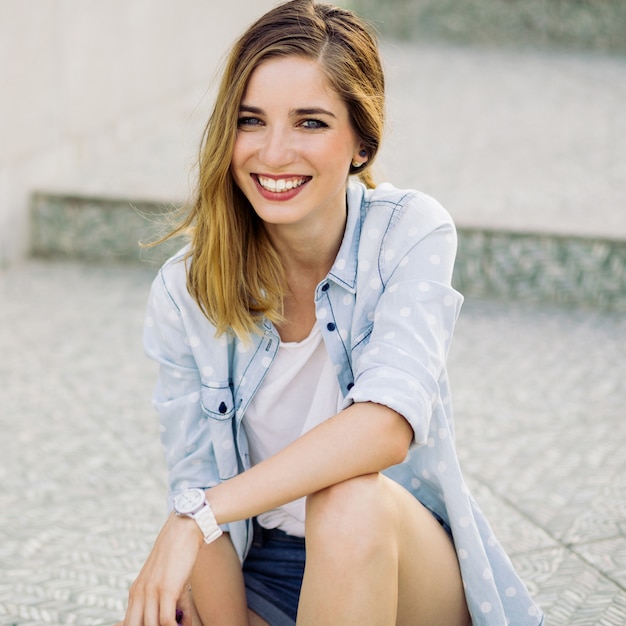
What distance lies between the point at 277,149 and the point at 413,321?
0.40 meters

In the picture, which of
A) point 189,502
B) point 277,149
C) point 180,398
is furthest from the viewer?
point 180,398

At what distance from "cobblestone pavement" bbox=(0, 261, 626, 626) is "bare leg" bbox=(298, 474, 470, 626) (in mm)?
691

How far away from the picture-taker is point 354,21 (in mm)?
1886

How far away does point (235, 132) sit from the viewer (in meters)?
1.81

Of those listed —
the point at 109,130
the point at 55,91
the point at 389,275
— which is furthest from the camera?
the point at 109,130

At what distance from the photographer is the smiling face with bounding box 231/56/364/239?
1.79 metres

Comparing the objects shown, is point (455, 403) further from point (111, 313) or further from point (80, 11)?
point (80, 11)

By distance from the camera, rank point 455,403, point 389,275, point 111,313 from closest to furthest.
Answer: point 389,275 < point 455,403 < point 111,313

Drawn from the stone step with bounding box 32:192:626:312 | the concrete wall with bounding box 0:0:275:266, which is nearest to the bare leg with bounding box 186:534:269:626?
the stone step with bounding box 32:192:626:312

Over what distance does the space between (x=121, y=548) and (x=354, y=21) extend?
4.64ft

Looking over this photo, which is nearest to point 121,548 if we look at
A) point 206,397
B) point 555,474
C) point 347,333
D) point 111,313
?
point 206,397

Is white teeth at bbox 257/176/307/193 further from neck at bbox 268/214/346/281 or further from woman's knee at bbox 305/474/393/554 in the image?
woman's knee at bbox 305/474/393/554

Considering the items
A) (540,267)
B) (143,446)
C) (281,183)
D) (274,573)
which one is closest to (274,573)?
(274,573)

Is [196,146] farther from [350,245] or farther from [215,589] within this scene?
[215,589]
